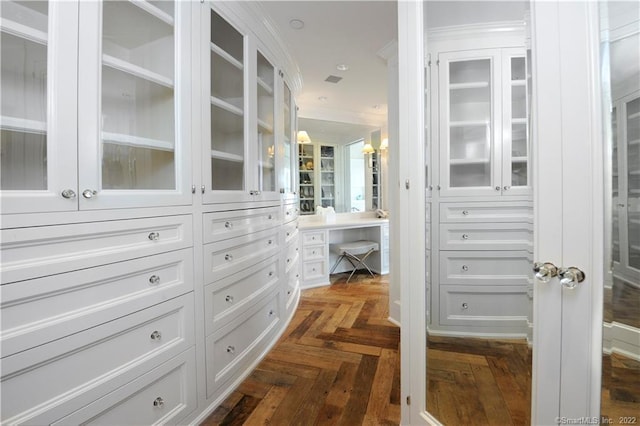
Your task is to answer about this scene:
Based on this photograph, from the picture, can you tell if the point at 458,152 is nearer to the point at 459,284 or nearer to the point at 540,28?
the point at 540,28

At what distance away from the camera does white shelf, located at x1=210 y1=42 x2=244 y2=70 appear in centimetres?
158

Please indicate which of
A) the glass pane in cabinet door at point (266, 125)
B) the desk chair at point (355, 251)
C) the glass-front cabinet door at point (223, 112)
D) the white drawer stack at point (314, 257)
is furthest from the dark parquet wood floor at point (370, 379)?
the glass pane in cabinet door at point (266, 125)

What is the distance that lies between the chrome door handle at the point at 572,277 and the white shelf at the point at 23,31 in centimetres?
175

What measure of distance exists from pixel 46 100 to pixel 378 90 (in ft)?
10.6

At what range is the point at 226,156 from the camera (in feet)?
5.60

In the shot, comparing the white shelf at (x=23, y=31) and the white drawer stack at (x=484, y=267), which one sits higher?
the white shelf at (x=23, y=31)

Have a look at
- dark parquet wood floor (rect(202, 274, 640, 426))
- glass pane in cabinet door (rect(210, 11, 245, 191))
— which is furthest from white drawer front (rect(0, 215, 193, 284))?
dark parquet wood floor (rect(202, 274, 640, 426))

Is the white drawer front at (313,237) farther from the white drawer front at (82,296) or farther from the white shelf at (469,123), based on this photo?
the white shelf at (469,123)

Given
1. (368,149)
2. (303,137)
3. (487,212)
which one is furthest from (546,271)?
(368,149)

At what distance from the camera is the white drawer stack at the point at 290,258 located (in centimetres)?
255

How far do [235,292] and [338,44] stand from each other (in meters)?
2.19

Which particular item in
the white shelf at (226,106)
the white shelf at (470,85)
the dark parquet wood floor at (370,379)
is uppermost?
the white shelf at (226,106)

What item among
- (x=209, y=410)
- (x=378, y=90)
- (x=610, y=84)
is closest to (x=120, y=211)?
(x=209, y=410)

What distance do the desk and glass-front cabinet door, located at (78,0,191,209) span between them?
7.55 feet
